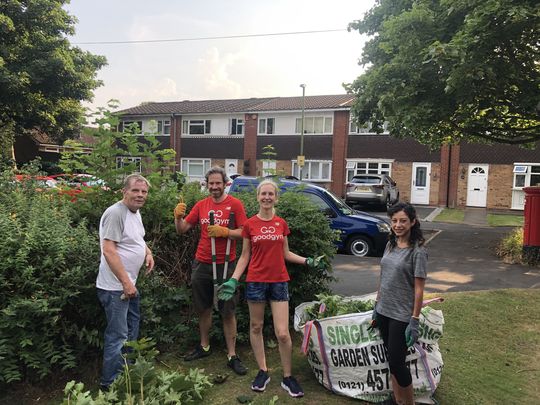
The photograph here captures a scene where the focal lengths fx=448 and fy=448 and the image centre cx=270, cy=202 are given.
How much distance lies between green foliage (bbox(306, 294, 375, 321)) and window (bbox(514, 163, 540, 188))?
24.4 m

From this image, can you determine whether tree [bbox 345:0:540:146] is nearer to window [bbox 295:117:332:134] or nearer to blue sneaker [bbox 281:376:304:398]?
blue sneaker [bbox 281:376:304:398]

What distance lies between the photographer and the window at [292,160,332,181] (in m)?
30.3

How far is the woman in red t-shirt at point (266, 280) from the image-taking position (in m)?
3.67

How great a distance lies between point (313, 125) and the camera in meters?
30.5

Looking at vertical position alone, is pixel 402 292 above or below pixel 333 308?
above

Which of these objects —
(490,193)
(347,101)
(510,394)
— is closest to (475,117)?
(510,394)

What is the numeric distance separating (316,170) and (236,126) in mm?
7152

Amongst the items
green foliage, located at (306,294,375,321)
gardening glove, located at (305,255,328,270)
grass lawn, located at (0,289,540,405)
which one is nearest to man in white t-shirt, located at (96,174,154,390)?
grass lawn, located at (0,289,540,405)

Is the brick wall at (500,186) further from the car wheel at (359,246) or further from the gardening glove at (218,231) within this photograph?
the gardening glove at (218,231)

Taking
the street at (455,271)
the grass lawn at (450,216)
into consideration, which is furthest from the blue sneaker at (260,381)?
the grass lawn at (450,216)

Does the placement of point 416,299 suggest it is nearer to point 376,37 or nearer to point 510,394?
point 510,394

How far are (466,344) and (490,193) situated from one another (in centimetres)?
2332

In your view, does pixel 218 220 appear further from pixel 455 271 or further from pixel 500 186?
pixel 500 186

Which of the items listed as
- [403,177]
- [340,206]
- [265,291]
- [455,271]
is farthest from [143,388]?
[403,177]
